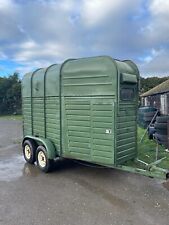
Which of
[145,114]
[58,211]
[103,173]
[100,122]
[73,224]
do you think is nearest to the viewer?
[73,224]

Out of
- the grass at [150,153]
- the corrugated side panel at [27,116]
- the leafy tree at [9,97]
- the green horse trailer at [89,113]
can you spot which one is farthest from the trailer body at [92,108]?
the leafy tree at [9,97]

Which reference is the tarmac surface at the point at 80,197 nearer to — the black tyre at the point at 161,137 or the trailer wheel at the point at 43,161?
the trailer wheel at the point at 43,161

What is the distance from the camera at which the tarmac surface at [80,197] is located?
187 inches

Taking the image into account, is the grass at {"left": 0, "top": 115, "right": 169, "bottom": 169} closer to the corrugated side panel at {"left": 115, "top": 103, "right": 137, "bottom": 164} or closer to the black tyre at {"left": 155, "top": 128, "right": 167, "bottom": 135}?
the corrugated side panel at {"left": 115, "top": 103, "right": 137, "bottom": 164}

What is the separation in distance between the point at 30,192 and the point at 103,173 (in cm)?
224

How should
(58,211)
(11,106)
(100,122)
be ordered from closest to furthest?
(58,211)
(100,122)
(11,106)

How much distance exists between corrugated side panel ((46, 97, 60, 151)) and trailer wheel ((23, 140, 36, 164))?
85 centimetres

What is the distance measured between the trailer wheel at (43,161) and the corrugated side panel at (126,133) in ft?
7.13

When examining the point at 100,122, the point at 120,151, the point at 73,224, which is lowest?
the point at 73,224

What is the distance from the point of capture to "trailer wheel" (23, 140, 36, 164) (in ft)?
28.1

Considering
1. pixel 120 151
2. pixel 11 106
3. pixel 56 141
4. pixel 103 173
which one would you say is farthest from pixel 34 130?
pixel 11 106

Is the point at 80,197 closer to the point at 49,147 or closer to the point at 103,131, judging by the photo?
the point at 103,131

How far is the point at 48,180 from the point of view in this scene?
7.07 meters

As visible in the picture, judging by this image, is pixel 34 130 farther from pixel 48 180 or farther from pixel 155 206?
pixel 155 206
